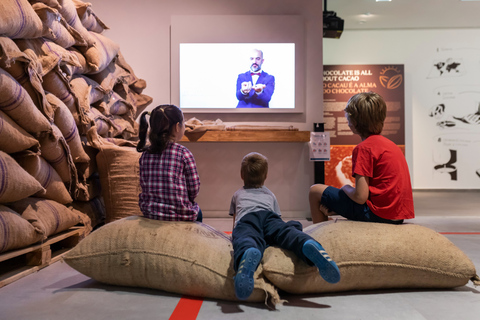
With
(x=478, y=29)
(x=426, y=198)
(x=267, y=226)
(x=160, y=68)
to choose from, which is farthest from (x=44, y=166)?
(x=478, y=29)

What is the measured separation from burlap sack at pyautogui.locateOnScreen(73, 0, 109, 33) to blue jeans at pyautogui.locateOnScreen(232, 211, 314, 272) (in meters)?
2.39

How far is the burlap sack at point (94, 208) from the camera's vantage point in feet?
10.4

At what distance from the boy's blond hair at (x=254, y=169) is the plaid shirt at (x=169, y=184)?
256 mm

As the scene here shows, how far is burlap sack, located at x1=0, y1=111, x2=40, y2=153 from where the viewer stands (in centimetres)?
220

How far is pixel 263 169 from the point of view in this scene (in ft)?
7.50

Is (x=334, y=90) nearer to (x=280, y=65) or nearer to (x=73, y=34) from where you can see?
(x=280, y=65)

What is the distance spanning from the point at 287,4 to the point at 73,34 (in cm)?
241

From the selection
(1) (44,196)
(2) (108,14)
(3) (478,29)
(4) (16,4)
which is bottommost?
(1) (44,196)

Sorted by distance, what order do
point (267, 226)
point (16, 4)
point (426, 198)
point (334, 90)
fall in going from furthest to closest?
point (334, 90), point (426, 198), point (16, 4), point (267, 226)

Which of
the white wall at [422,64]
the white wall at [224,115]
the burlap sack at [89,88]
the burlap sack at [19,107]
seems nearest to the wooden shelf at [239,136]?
the white wall at [224,115]

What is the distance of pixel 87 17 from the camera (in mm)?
3652

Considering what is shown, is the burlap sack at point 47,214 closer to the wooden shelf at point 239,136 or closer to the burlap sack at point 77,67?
the burlap sack at point 77,67

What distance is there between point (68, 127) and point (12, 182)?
81cm

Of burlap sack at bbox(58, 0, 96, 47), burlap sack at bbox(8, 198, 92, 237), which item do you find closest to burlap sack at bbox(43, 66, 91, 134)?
burlap sack at bbox(58, 0, 96, 47)
